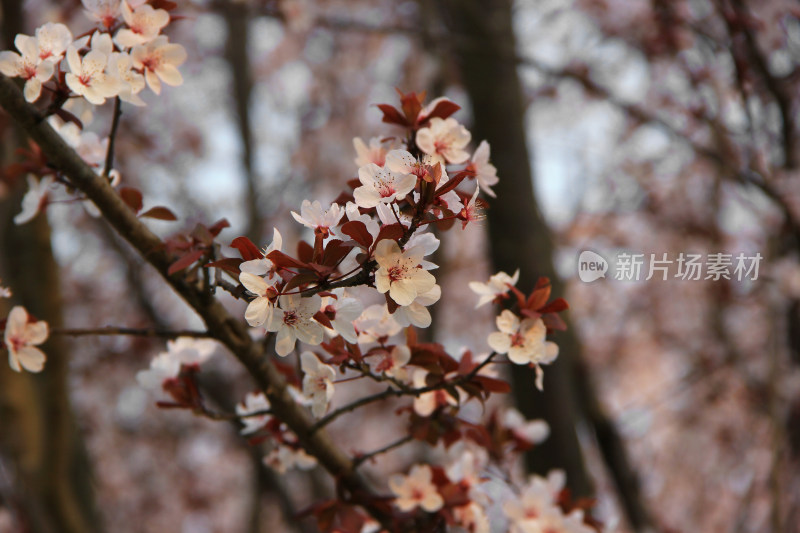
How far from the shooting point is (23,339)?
1091mm

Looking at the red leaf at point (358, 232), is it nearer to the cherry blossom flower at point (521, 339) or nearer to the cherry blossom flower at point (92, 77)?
the cherry blossom flower at point (521, 339)

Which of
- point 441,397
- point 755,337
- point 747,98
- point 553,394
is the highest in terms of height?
point 747,98

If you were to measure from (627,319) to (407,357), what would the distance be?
596 centimetres

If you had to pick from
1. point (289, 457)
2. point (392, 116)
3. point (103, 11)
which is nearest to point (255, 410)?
point (289, 457)

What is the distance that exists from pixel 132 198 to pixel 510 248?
4.83ft

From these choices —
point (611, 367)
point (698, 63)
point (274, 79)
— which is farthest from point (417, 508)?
point (274, 79)

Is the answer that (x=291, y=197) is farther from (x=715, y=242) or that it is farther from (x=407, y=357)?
(x=407, y=357)

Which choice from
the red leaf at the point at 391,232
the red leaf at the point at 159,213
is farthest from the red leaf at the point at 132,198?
the red leaf at the point at 391,232

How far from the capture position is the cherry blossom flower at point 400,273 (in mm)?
796

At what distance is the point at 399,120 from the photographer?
1.07m

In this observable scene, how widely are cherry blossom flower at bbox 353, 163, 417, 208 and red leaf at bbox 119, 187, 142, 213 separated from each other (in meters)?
0.53

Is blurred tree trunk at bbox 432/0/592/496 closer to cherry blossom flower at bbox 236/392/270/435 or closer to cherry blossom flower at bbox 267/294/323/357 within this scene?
cherry blossom flower at bbox 236/392/270/435

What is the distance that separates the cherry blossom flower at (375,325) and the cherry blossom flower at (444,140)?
10.3 inches

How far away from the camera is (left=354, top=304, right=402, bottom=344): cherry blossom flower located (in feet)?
3.44
